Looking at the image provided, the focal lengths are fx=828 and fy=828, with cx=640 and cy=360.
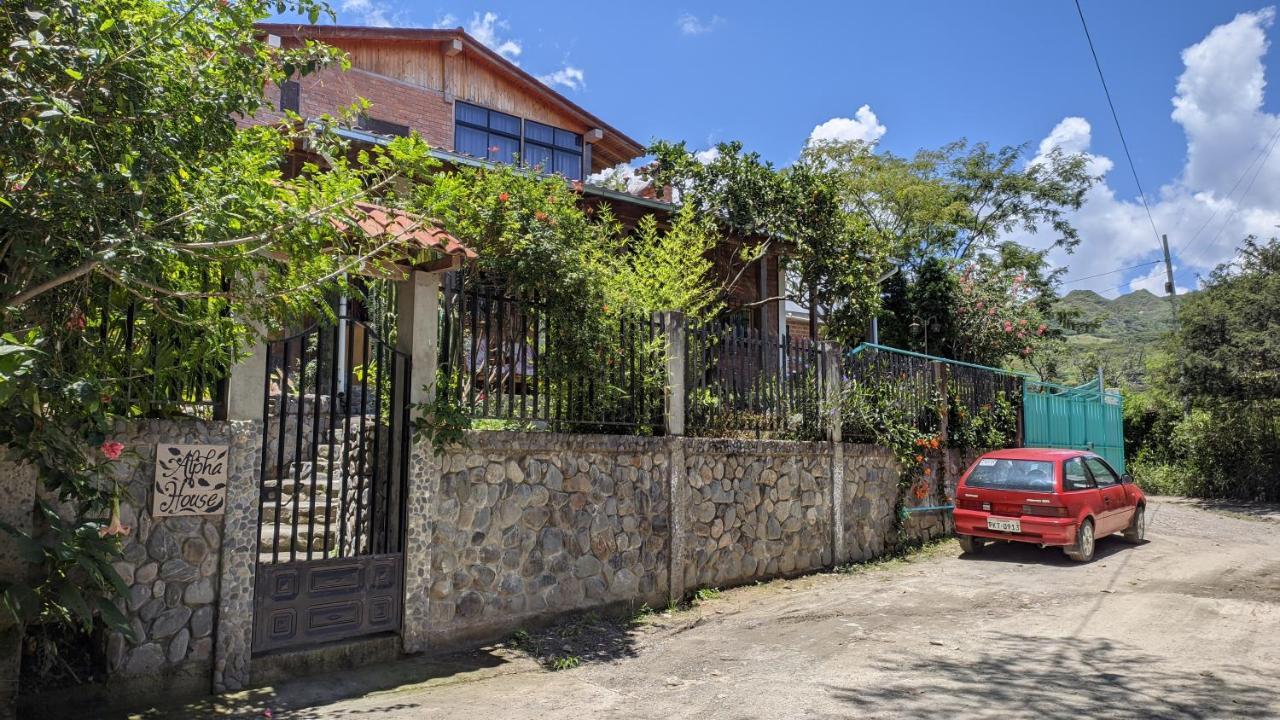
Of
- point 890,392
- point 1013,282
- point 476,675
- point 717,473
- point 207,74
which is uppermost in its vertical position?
point 1013,282

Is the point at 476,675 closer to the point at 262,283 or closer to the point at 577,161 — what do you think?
the point at 262,283

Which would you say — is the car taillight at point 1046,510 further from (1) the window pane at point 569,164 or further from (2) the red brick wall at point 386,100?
(1) the window pane at point 569,164

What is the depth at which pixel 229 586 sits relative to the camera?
5531mm

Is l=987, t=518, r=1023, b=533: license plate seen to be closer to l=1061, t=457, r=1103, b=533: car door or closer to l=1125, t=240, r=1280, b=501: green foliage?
l=1061, t=457, r=1103, b=533: car door

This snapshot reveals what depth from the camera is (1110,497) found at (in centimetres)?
1208

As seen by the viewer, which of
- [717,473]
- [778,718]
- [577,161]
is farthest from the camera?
[577,161]

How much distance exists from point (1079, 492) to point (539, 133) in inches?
522

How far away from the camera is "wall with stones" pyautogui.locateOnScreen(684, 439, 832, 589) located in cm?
914

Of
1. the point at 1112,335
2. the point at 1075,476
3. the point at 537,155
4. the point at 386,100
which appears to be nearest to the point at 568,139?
the point at 537,155

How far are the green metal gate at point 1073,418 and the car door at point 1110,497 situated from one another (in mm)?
3910

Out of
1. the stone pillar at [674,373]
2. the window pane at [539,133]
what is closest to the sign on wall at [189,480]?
the stone pillar at [674,373]

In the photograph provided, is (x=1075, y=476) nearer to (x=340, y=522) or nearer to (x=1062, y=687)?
(x=1062, y=687)

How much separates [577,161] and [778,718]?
1619 cm

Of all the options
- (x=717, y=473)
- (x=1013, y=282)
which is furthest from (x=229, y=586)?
(x=1013, y=282)
